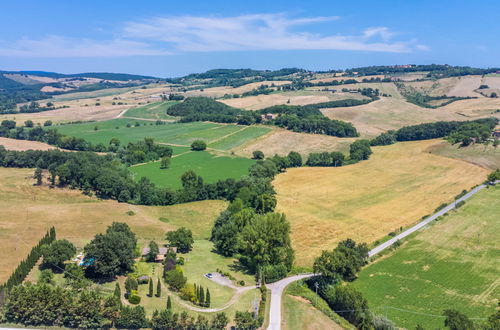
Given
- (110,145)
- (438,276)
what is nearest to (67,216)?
(438,276)

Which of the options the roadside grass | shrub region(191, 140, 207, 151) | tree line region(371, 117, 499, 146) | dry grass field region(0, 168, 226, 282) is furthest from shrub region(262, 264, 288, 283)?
tree line region(371, 117, 499, 146)

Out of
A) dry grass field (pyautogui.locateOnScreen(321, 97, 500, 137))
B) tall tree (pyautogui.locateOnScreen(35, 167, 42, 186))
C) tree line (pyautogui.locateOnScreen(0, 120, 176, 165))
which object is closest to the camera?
tall tree (pyautogui.locateOnScreen(35, 167, 42, 186))

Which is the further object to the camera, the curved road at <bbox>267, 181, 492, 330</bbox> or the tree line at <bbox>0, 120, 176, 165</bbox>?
the tree line at <bbox>0, 120, 176, 165</bbox>

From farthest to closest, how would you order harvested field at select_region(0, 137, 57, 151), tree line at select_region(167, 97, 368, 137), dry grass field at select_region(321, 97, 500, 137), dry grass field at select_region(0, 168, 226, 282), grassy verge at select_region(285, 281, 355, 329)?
dry grass field at select_region(321, 97, 500, 137)
tree line at select_region(167, 97, 368, 137)
harvested field at select_region(0, 137, 57, 151)
dry grass field at select_region(0, 168, 226, 282)
grassy verge at select_region(285, 281, 355, 329)

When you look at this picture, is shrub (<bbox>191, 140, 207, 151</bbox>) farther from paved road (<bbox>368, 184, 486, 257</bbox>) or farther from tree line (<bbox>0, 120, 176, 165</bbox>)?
paved road (<bbox>368, 184, 486, 257</bbox>)

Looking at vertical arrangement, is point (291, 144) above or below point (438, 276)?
above

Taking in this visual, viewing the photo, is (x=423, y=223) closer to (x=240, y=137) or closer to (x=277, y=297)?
(x=277, y=297)
